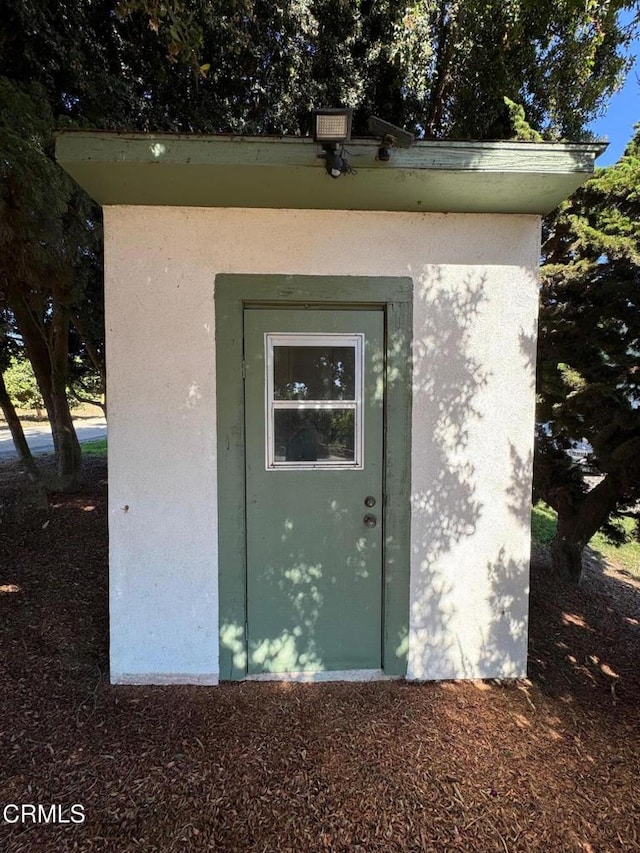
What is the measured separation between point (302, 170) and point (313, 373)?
3.71 feet

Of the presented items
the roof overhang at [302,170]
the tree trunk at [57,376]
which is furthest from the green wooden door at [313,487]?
the tree trunk at [57,376]

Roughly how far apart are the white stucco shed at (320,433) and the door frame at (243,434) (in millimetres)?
13

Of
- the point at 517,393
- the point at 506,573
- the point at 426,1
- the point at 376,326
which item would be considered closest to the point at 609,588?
the point at 506,573

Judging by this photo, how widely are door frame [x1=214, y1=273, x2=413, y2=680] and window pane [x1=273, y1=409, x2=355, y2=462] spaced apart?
0.23 meters

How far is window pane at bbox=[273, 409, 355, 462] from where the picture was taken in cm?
288

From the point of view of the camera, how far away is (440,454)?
2.91 m

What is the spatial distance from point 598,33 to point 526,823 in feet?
21.0

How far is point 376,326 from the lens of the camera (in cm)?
287

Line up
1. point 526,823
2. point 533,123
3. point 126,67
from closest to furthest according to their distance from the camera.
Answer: point 526,823 → point 126,67 → point 533,123

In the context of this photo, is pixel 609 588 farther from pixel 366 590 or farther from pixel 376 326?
pixel 376 326
